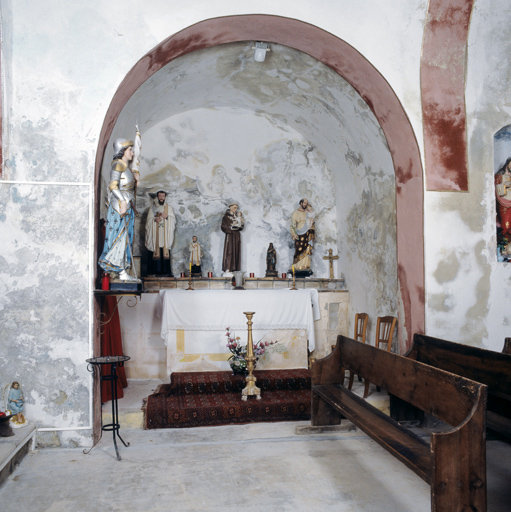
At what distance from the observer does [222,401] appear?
5.54 metres

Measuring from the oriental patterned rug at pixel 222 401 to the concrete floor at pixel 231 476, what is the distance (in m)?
0.31

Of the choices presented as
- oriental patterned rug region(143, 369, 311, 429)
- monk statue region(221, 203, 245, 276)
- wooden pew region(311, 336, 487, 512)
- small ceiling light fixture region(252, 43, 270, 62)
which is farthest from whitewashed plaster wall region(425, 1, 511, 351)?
monk statue region(221, 203, 245, 276)

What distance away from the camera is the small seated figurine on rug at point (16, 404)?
14.3ft

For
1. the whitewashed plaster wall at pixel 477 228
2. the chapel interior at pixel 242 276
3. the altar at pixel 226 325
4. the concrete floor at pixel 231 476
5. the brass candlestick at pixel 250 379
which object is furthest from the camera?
the altar at pixel 226 325

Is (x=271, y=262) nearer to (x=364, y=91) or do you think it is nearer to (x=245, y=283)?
(x=245, y=283)

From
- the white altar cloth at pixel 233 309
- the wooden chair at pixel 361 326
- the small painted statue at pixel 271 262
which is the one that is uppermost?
the small painted statue at pixel 271 262

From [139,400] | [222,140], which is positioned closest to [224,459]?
[139,400]

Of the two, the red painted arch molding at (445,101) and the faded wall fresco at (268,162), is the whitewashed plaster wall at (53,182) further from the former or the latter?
the red painted arch molding at (445,101)

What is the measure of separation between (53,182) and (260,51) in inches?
122

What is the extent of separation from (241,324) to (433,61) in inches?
157

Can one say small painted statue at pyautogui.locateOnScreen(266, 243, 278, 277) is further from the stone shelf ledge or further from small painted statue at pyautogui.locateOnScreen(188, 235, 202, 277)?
small painted statue at pyautogui.locateOnScreen(188, 235, 202, 277)

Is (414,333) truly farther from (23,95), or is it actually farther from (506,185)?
(23,95)

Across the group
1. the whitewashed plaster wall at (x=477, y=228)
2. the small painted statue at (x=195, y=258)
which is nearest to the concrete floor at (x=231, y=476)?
the whitewashed plaster wall at (x=477, y=228)

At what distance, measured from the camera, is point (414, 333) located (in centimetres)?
552
